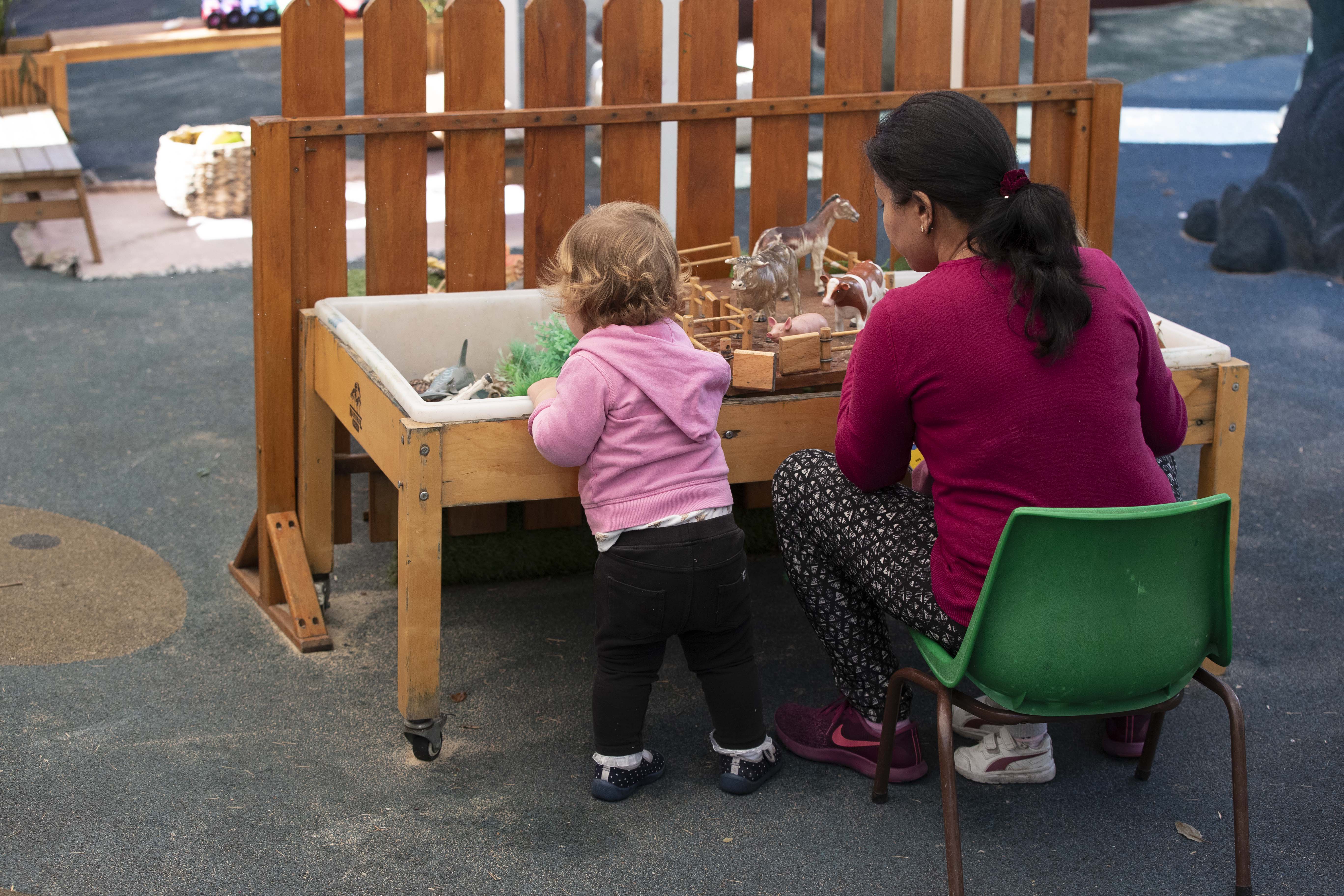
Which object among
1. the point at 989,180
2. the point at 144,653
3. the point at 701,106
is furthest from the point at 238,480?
the point at 989,180

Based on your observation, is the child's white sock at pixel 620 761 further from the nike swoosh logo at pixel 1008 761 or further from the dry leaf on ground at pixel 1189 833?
the dry leaf on ground at pixel 1189 833

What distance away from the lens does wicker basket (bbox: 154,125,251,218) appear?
271 inches

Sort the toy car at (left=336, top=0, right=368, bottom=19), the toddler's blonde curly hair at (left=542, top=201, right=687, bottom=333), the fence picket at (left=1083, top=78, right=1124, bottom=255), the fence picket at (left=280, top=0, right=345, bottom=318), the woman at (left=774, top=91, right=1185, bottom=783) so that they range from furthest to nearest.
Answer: the toy car at (left=336, top=0, right=368, bottom=19), the fence picket at (left=1083, top=78, right=1124, bottom=255), the fence picket at (left=280, top=0, right=345, bottom=318), the toddler's blonde curly hair at (left=542, top=201, right=687, bottom=333), the woman at (left=774, top=91, right=1185, bottom=783)

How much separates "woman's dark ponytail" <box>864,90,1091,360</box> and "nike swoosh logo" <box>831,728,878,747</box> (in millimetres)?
910

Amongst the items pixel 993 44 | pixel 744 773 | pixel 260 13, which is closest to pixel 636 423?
pixel 744 773

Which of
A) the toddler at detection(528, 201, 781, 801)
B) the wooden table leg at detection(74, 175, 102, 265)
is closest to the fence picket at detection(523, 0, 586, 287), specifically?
the toddler at detection(528, 201, 781, 801)

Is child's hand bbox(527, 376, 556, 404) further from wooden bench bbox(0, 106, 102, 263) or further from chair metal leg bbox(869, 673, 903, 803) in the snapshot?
wooden bench bbox(0, 106, 102, 263)

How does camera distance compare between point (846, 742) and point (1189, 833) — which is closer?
point (1189, 833)

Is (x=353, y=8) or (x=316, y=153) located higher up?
(x=353, y=8)

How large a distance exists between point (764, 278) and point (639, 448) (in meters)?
0.75

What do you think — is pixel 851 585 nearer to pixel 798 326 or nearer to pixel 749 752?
pixel 749 752

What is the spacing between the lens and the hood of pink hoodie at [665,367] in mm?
2266

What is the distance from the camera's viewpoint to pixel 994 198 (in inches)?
82.0

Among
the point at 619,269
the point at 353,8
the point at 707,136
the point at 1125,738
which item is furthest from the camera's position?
the point at 353,8
